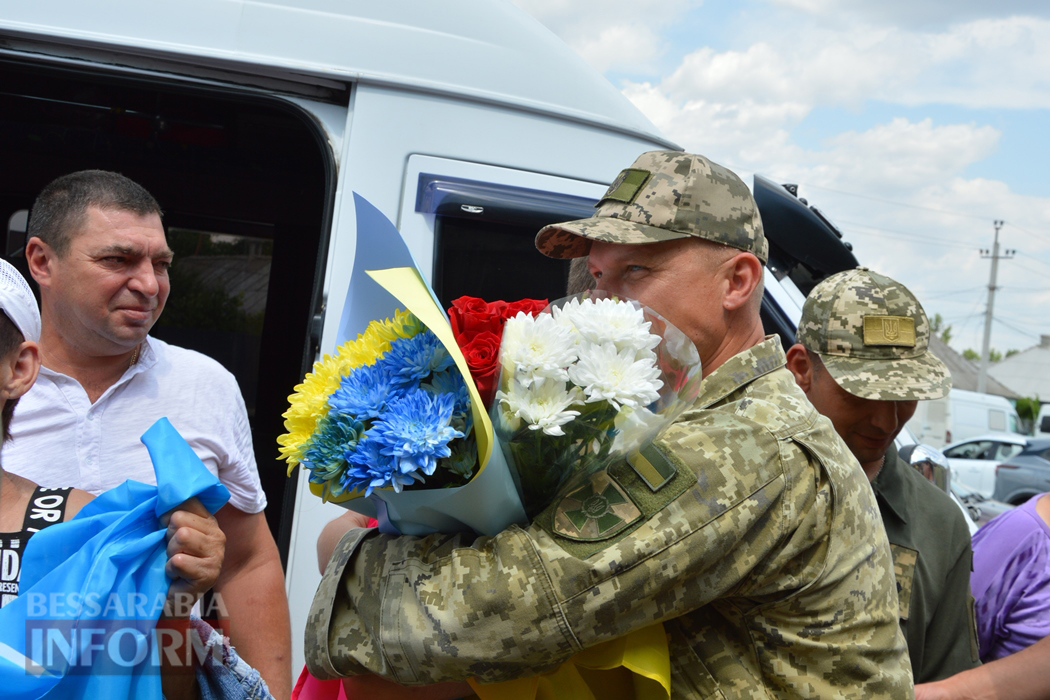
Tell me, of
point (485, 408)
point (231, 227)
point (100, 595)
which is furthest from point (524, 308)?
point (231, 227)

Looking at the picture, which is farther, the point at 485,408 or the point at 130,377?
the point at 130,377

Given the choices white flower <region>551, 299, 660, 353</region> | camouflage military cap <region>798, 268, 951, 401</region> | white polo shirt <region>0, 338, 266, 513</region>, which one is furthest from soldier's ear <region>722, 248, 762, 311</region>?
white polo shirt <region>0, 338, 266, 513</region>

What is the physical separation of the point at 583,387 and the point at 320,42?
1.79 meters

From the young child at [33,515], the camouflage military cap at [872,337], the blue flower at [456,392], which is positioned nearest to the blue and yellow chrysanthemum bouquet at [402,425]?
the blue flower at [456,392]

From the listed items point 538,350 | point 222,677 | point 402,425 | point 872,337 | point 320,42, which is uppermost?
point 320,42

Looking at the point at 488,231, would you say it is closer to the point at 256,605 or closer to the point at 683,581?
the point at 256,605

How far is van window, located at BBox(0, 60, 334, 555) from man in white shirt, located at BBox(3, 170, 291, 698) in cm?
157

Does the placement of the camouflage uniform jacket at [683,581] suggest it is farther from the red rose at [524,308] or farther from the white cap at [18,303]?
the white cap at [18,303]

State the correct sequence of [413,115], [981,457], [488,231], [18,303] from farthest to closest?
1. [981,457]
2. [488,231]
3. [413,115]
4. [18,303]

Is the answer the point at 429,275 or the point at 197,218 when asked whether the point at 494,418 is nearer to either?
the point at 429,275

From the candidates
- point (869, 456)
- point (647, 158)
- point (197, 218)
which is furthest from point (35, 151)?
point (869, 456)

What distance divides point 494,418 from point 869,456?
4.71 feet

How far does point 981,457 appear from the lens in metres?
17.4

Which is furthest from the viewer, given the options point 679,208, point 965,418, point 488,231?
point 965,418
